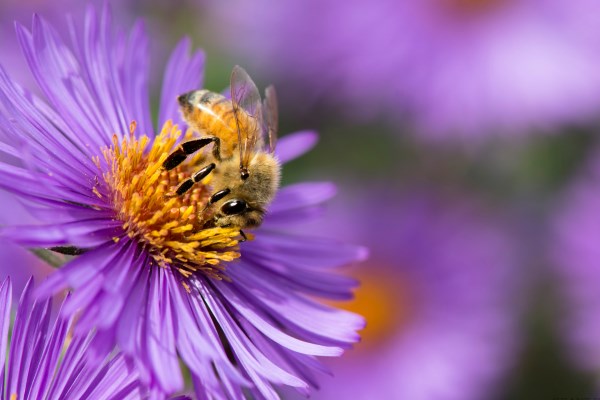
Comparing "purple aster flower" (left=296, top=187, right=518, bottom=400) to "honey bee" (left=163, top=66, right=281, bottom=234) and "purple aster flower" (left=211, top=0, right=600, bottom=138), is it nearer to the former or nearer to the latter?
"purple aster flower" (left=211, top=0, right=600, bottom=138)

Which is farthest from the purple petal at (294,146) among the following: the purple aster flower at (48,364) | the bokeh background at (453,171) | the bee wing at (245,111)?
the bokeh background at (453,171)

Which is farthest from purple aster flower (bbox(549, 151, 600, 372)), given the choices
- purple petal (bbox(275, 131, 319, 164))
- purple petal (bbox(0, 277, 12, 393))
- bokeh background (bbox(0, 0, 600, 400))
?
purple petal (bbox(0, 277, 12, 393))

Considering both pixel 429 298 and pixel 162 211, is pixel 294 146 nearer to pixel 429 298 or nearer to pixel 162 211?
pixel 162 211

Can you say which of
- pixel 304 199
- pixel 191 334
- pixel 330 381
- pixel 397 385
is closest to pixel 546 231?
pixel 397 385

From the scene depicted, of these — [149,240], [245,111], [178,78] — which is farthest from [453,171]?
[149,240]

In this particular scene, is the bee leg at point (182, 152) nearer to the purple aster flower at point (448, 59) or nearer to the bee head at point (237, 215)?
the bee head at point (237, 215)

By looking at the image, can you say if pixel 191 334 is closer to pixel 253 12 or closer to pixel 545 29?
pixel 545 29
